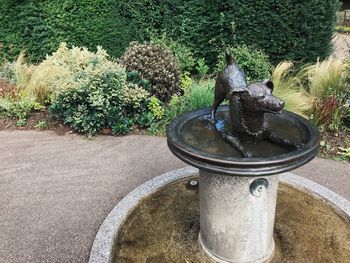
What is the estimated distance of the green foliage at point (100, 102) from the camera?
235 inches

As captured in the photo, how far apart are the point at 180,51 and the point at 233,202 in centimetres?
538

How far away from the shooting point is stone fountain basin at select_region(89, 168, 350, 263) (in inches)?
135

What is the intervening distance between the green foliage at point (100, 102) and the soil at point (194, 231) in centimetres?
207

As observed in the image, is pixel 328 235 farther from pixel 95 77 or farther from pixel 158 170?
pixel 95 77

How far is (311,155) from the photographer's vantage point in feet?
9.28

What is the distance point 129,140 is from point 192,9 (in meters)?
3.57

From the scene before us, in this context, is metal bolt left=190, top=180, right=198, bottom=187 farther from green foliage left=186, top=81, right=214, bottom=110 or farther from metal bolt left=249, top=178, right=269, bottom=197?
green foliage left=186, top=81, right=214, bottom=110

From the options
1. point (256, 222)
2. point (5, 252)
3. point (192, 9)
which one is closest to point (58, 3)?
point (192, 9)

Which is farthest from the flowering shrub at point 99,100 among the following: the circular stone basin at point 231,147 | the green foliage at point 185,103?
the circular stone basin at point 231,147

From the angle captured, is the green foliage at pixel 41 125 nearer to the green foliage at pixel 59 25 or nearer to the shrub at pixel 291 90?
the green foliage at pixel 59 25

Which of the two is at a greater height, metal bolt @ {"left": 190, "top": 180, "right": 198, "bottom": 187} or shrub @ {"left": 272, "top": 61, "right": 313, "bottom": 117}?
shrub @ {"left": 272, "top": 61, "right": 313, "bottom": 117}

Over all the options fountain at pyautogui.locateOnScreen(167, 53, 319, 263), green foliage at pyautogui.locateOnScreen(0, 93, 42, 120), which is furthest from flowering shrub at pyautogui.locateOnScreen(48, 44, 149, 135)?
fountain at pyautogui.locateOnScreen(167, 53, 319, 263)

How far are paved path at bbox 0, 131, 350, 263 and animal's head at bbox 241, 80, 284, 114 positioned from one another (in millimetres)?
2017

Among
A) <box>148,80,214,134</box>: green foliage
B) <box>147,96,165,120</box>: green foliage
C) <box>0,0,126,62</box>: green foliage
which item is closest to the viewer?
<box>148,80,214,134</box>: green foliage
